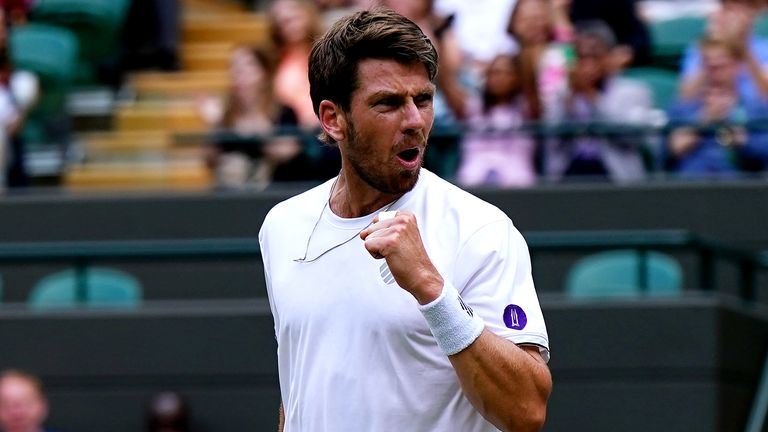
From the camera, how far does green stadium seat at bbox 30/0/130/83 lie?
11.7 metres

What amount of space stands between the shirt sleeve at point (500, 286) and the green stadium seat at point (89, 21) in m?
8.36

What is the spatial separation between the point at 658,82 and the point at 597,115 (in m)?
0.74

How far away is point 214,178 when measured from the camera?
33.2ft

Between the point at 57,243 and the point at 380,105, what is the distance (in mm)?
6746

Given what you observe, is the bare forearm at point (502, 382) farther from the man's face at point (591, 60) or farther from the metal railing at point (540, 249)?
the man's face at point (591, 60)

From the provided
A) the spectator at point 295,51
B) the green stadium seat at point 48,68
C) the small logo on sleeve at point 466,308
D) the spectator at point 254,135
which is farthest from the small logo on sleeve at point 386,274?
the green stadium seat at point 48,68

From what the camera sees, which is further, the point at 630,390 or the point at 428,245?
the point at 630,390

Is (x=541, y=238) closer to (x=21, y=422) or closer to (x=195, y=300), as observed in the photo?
(x=195, y=300)

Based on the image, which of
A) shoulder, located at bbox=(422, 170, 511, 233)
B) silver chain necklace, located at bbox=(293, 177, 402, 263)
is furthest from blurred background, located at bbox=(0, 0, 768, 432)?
shoulder, located at bbox=(422, 170, 511, 233)

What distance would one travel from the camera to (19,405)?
819 centimetres

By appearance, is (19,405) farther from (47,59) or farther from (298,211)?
(298,211)

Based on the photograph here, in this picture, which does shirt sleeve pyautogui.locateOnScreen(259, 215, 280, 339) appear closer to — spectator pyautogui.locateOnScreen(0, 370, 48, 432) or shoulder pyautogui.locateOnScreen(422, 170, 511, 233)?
shoulder pyautogui.locateOnScreen(422, 170, 511, 233)

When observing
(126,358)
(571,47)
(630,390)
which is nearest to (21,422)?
(126,358)

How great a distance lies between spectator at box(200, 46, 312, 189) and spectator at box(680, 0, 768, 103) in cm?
235
